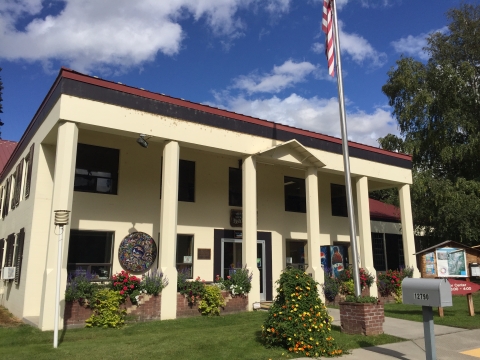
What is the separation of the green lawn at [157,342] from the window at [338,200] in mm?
9433

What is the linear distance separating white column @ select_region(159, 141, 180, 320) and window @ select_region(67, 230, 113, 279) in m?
2.30

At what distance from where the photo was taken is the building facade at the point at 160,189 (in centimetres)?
1087

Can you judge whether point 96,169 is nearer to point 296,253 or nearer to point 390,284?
point 296,253

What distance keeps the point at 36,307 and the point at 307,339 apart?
8092 millimetres

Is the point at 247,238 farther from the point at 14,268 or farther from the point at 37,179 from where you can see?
the point at 14,268

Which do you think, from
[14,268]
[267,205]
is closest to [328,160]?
[267,205]

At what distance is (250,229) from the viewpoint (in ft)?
43.0

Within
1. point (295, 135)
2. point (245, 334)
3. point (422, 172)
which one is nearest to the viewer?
point (245, 334)

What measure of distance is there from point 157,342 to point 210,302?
365 centimetres

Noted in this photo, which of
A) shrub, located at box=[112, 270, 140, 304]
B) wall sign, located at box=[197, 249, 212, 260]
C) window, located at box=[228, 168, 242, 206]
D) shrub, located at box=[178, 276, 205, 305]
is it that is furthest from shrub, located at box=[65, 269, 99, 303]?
window, located at box=[228, 168, 242, 206]

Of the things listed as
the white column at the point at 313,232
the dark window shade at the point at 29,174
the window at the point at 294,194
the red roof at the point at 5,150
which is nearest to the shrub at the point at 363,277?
the white column at the point at 313,232

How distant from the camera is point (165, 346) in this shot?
785cm

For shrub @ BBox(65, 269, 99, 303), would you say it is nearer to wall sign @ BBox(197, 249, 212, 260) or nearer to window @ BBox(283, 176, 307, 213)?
wall sign @ BBox(197, 249, 212, 260)

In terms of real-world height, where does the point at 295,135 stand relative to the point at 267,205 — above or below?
above
